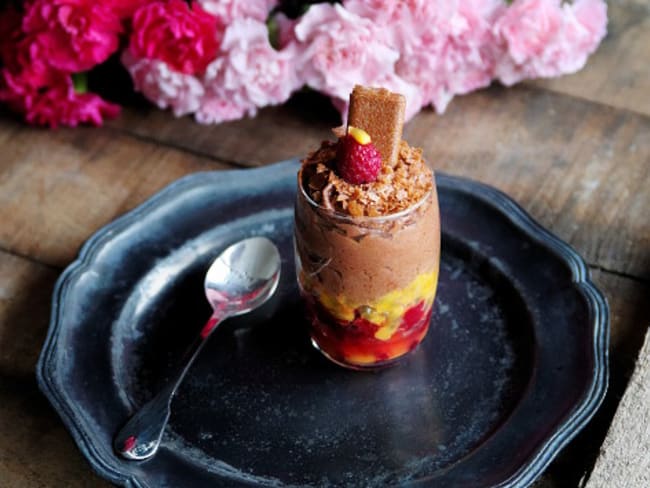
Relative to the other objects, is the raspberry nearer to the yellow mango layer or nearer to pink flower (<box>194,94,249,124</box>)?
the yellow mango layer

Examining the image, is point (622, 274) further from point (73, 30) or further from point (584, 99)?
point (73, 30)

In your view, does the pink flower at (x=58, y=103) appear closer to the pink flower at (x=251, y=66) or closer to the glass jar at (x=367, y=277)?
the pink flower at (x=251, y=66)

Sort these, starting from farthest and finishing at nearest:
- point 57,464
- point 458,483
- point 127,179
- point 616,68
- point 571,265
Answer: point 616,68
point 127,179
point 571,265
point 57,464
point 458,483

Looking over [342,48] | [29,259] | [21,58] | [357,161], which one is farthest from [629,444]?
[21,58]

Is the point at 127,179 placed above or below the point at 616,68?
below

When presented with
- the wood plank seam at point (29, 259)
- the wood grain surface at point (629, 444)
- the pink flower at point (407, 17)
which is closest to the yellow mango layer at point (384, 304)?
the wood grain surface at point (629, 444)

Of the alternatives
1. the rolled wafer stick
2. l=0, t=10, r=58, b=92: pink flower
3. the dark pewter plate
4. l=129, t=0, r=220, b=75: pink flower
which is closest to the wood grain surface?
the dark pewter plate

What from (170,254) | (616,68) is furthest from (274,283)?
(616,68)

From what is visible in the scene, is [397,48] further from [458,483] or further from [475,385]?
[458,483]
